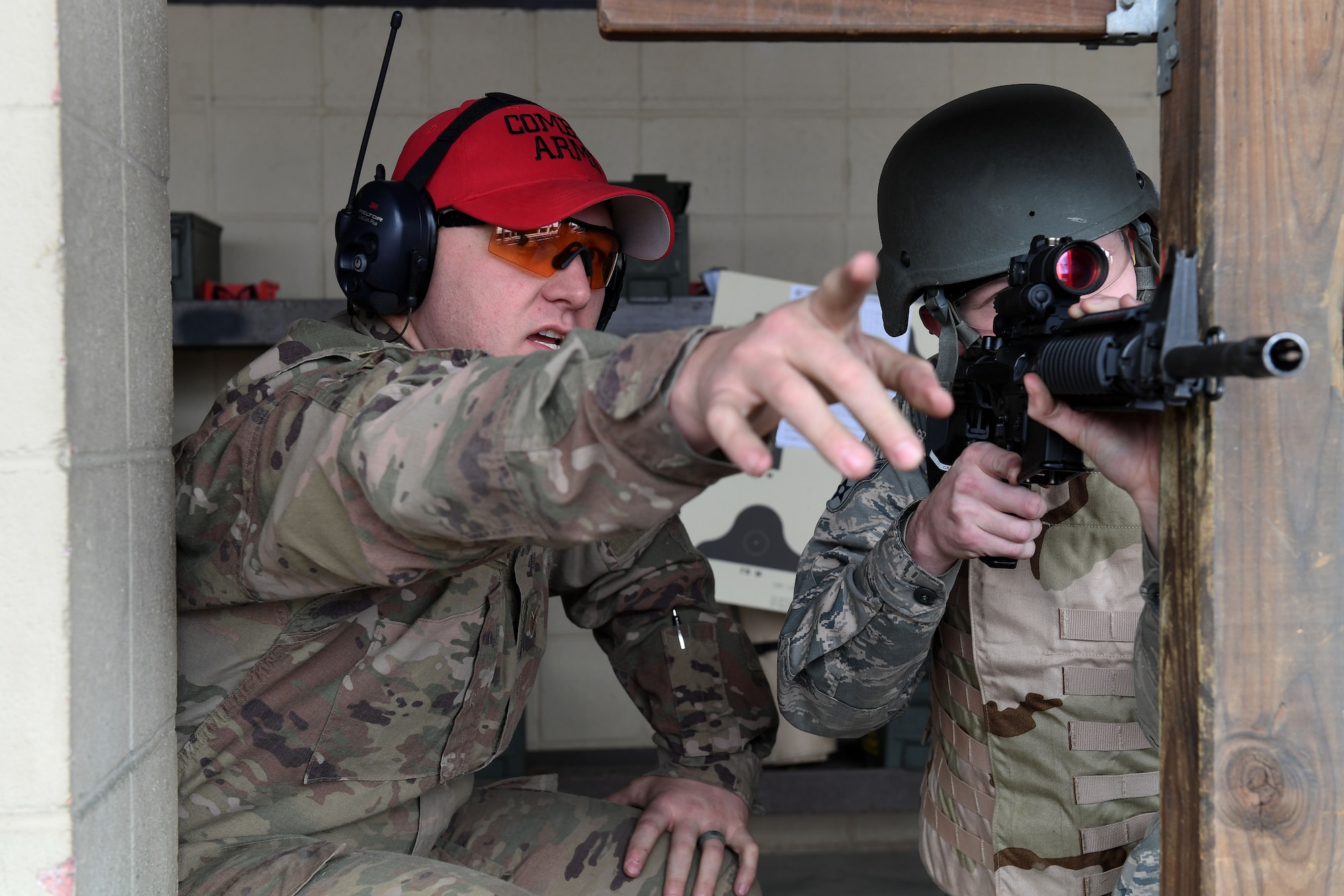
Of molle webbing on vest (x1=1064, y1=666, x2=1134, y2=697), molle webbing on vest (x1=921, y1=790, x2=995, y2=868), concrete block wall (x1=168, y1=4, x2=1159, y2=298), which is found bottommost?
molle webbing on vest (x1=921, y1=790, x2=995, y2=868)

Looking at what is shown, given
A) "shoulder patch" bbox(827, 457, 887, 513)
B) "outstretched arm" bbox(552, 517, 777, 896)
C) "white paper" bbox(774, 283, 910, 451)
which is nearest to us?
"shoulder patch" bbox(827, 457, 887, 513)

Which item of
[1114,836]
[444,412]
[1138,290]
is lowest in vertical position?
[1114,836]

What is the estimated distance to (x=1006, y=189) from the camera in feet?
5.08

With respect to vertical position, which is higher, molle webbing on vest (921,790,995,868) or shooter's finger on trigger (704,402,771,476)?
shooter's finger on trigger (704,402,771,476)

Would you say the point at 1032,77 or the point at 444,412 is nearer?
the point at 444,412

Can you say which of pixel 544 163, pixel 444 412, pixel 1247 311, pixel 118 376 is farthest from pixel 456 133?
pixel 1247 311

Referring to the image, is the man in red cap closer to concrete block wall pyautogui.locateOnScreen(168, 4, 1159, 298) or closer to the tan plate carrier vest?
the tan plate carrier vest

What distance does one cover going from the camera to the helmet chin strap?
1.54 metres

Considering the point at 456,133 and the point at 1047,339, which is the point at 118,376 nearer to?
the point at 456,133

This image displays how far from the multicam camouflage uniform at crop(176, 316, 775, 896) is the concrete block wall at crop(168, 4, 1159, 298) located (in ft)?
5.75

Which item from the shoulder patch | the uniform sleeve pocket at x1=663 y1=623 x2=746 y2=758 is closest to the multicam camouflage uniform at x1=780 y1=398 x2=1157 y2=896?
the shoulder patch

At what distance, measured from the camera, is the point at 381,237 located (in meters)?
1.48

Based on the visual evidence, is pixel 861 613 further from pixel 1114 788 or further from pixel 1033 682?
pixel 1114 788

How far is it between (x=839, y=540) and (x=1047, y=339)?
530mm
